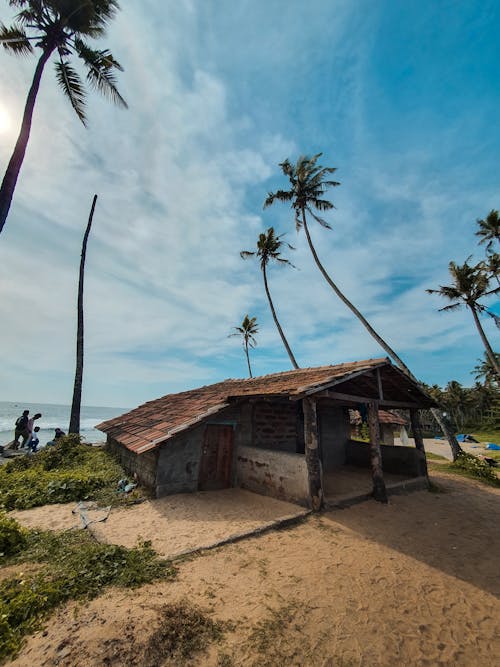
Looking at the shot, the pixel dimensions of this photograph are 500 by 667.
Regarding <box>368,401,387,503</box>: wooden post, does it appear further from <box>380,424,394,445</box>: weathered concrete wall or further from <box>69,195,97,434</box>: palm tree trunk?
<box>380,424,394,445</box>: weathered concrete wall

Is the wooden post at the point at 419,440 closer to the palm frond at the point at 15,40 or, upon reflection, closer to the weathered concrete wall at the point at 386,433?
the weathered concrete wall at the point at 386,433

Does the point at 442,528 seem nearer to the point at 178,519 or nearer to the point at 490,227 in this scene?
the point at 178,519

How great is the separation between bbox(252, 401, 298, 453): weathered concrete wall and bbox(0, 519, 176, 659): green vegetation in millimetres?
5044

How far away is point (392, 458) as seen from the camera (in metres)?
11.1

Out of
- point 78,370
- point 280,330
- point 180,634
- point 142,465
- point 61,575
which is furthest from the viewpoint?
point 280,330

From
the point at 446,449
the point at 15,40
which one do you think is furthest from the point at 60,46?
the point at 446,449

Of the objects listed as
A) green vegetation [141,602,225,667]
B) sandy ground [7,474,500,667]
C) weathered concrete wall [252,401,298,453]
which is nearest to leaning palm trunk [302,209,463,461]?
weathered concrete wall [252,401,298,453]

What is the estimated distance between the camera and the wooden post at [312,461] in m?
6.95

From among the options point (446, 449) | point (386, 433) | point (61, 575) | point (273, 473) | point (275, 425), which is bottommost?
point (446, 449)

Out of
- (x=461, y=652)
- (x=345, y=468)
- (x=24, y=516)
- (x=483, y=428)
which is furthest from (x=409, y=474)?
(x=483, y=428)

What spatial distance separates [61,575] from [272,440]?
6.81m

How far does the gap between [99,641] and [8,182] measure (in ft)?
31.4

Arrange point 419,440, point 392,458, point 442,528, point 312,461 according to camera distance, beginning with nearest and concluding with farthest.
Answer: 1. point 442,528
2. point 312,461
3. point 419,440
4. point 392,458

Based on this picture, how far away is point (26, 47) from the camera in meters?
8.97
